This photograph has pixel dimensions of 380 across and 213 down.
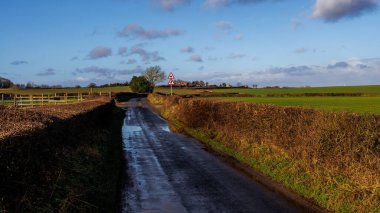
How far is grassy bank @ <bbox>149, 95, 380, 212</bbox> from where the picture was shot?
389 inches

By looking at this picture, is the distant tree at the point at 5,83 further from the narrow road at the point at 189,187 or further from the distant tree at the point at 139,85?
the narrow road at the point at 189,187

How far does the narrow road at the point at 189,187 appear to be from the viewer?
9.86 m

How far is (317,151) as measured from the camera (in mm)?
12188

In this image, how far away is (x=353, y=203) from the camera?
9.47 meters

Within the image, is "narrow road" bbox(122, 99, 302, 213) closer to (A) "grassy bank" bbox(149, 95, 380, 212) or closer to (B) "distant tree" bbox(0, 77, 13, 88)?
(A) "grassy bank" bbox(149, 95, 380, 212)

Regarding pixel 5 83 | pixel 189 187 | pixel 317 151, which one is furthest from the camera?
pixel 5 83

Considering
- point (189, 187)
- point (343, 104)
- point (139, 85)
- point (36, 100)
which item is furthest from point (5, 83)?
point (189, 187)

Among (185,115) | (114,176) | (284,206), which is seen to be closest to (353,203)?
(284,206)

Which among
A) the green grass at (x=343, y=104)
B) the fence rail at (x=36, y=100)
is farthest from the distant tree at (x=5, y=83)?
the green grass at (x=343, y=104)

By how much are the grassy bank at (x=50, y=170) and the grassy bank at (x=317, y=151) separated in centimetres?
478

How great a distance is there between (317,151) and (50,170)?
712cm

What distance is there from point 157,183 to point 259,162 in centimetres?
433

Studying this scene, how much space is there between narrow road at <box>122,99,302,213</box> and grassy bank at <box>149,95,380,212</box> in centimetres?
99

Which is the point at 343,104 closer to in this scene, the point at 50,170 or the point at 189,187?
the point at 189,187
